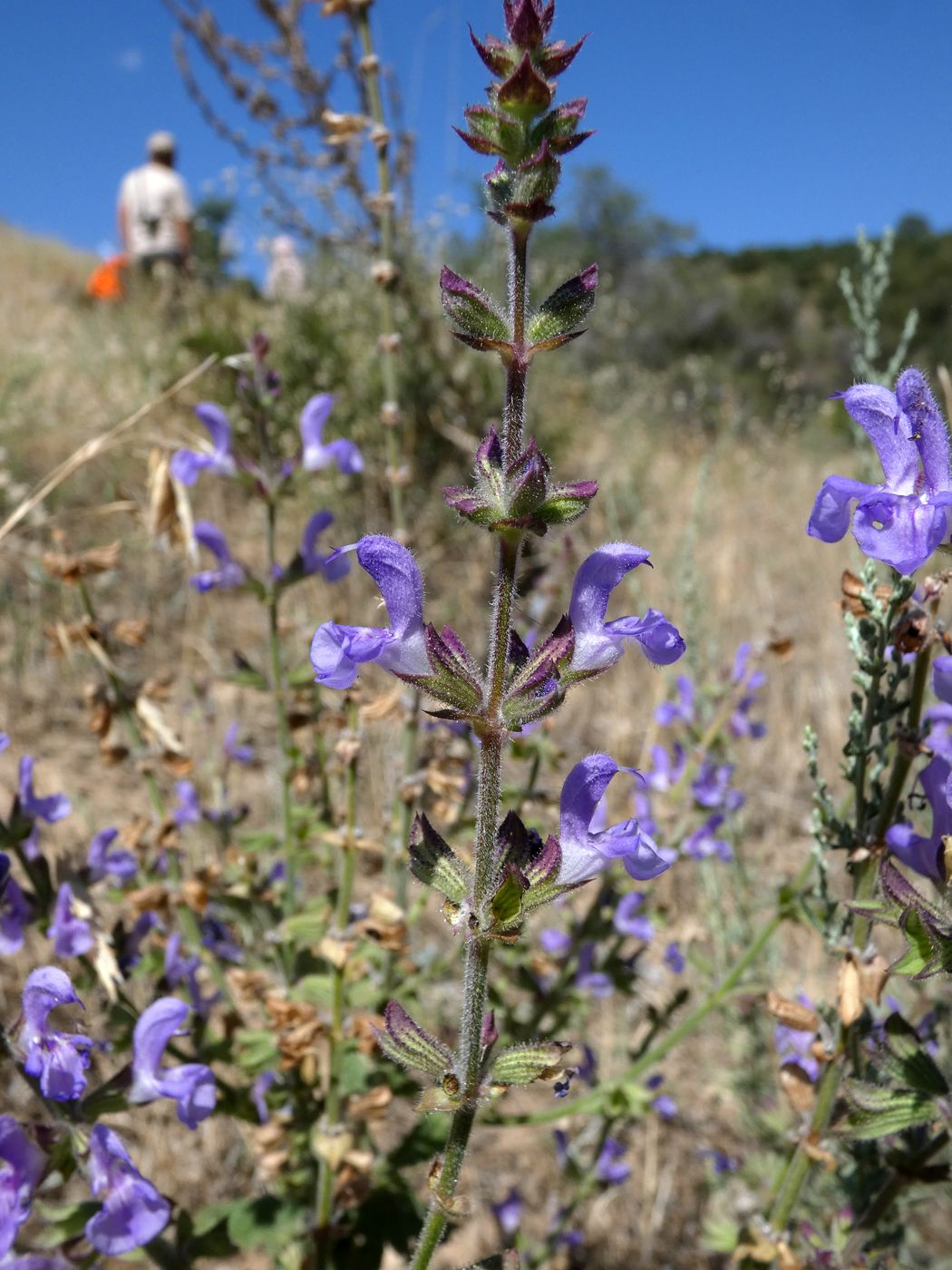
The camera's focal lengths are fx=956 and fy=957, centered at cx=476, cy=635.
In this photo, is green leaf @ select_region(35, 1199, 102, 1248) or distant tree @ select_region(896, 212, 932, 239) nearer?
green leaf @ select_region(35, 1199, 102, 1248)

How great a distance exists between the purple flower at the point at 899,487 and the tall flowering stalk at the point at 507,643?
0.65 ft

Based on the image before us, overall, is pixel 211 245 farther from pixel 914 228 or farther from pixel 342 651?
pixel 914 228

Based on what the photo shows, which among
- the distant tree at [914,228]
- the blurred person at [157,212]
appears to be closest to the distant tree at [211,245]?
the blurred person at [157,212]

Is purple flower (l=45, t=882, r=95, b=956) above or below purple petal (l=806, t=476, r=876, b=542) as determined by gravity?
below

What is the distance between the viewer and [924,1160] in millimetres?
1179

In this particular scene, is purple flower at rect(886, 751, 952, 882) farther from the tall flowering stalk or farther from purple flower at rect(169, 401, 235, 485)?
purple flower at rect(169, 401, 235, 485)

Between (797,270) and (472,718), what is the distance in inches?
1354

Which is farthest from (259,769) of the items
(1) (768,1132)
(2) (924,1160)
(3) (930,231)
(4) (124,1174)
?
(3) (930,231)

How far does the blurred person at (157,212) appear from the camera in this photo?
405 inches

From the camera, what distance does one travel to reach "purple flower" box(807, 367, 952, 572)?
92 cm

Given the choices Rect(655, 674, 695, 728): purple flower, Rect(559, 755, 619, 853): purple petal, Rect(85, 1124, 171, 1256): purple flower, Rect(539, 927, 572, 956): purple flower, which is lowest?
Rect(539, 927, 572, 956): purple flower

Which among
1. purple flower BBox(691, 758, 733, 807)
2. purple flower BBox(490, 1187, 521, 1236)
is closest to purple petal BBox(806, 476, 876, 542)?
purple flower BBox(691, 758, 733, 807)

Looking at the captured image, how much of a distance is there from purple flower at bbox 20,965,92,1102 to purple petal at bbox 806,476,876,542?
953mm

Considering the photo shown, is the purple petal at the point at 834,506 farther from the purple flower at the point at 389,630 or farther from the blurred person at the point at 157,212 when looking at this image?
the blurred person at the point at 157,212
